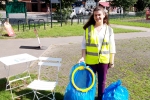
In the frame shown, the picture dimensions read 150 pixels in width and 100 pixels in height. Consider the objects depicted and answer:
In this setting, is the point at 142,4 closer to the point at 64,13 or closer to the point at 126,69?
the point at 64,13

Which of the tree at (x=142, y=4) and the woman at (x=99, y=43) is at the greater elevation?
the tree at (x=142, y=4)

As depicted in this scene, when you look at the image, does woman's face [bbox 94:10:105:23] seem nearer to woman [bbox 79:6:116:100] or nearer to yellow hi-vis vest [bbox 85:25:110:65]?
woman [bbox 79:6:116:100]

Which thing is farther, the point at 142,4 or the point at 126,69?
the point at 142,4

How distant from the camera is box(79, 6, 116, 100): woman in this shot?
3.79 metres

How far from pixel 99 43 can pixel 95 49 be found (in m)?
0.12

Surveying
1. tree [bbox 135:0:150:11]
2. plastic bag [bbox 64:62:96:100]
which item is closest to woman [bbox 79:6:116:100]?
plastic bag [bbox 64:62:96:100]

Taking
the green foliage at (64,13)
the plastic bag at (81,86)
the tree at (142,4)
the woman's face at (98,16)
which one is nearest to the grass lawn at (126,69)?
the plastic bag at (81,86)

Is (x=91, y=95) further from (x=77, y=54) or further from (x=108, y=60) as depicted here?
(x=77, y=54)

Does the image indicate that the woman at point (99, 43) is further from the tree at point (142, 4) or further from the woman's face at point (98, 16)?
the tree at point (142, 4)

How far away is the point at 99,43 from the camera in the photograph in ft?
12.5

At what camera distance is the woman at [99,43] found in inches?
149

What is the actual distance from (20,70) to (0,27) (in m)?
8.23

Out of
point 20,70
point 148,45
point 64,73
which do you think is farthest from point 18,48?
point 148,45

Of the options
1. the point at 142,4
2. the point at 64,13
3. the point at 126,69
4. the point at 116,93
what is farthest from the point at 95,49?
the point at 142,4
